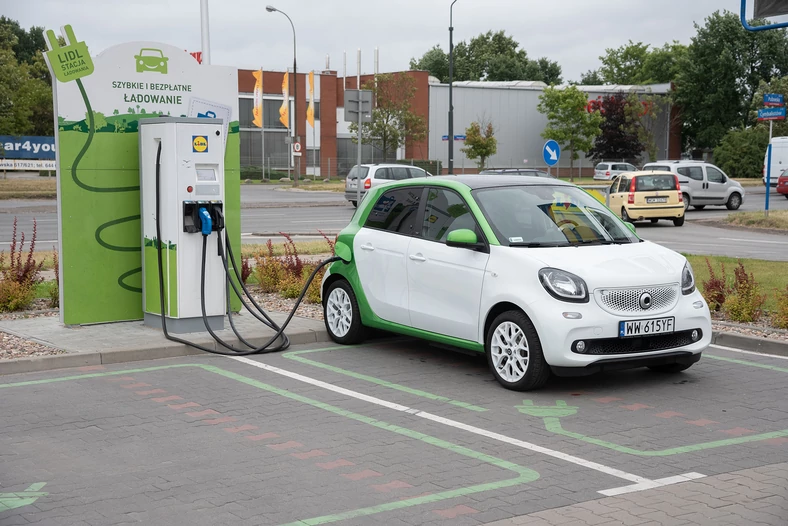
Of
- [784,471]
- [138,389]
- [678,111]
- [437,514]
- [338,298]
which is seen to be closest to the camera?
[437,514]

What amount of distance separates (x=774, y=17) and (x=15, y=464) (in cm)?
547

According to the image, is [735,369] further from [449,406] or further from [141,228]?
[141,228]

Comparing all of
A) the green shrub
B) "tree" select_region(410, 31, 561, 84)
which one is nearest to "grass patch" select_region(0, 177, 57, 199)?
the green shrub

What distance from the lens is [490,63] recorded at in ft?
384

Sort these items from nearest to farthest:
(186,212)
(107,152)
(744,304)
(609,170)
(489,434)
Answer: (489,434) < (186,212) < (107,152) < (744,304) < (609,170)

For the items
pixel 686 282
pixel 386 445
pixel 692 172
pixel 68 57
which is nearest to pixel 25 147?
pixel 692 172

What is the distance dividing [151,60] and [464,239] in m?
4.66

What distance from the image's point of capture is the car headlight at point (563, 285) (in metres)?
7.44

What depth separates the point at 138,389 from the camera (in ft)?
25.8

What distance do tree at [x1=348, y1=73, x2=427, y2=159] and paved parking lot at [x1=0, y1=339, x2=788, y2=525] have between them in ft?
186

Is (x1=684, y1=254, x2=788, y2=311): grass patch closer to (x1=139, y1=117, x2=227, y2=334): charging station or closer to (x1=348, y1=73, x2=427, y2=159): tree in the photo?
(x1=139, y1=117, x2=227, y2=334): charging station

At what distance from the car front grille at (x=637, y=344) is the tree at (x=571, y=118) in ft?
200

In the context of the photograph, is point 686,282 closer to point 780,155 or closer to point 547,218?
point 547,218

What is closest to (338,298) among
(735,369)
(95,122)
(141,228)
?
(141,228)
